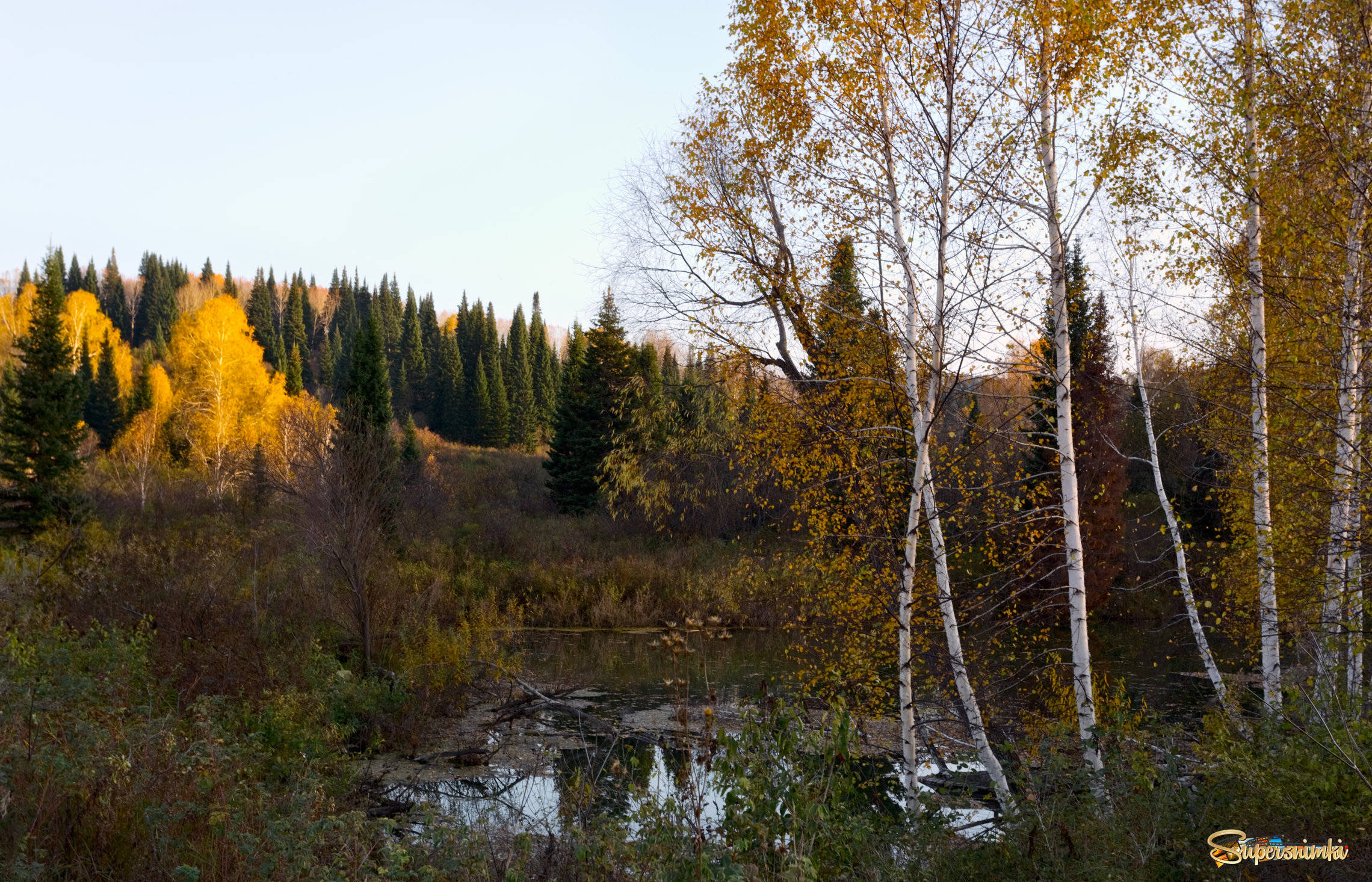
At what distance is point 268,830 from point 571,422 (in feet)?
89.8

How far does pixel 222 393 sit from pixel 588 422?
14852 millimetres

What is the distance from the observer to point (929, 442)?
6.27 meters

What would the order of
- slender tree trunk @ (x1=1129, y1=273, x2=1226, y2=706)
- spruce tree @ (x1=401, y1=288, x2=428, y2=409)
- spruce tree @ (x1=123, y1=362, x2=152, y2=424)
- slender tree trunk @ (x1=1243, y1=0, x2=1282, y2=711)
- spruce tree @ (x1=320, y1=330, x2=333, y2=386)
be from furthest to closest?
spruce tree @ (x1=320, y1=330, x2=333, y2=386) < spruce tree @ (x1=401, y1=288, x2=428, y2=409) < spruce tree @ (x1=123, y1=362, x2=152, y2=424) < slender tree trunk @ (x1=1129, y1=273, x2=1226, y2=706) < slender tree trunk @ (x1=1243, y1=0, x2=1282, y2=711)

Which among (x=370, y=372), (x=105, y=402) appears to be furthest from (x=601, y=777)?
(x=105, y=402)

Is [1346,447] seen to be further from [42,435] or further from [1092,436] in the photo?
[42,435]

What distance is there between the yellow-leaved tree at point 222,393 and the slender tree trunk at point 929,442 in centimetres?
2946

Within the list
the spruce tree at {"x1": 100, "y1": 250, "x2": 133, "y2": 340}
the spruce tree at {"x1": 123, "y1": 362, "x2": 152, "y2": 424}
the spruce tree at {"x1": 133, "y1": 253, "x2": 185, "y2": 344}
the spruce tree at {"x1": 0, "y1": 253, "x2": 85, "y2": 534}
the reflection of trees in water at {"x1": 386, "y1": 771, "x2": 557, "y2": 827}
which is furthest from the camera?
the spruce tree at {"x1": 100, "y1": 250, "x2": 133, "y2": 340}

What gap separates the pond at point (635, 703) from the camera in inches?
261

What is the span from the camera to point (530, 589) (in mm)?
21453

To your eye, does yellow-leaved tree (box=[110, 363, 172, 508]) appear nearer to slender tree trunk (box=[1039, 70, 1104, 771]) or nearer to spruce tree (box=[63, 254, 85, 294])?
slender tree trunk (box=[1039, 70, 1104, 771])

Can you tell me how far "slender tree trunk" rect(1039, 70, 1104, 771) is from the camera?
5.88 meters

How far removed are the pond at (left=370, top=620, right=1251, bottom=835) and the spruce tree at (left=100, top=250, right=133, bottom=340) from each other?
77219 mm

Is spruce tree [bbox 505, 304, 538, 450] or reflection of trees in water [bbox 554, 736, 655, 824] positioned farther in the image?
spruce tree [bbox 505, 304, 538, 450]

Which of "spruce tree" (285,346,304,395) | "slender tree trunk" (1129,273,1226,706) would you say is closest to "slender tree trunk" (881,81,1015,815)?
"slender tree trunk" (1129,273,1226,706)
